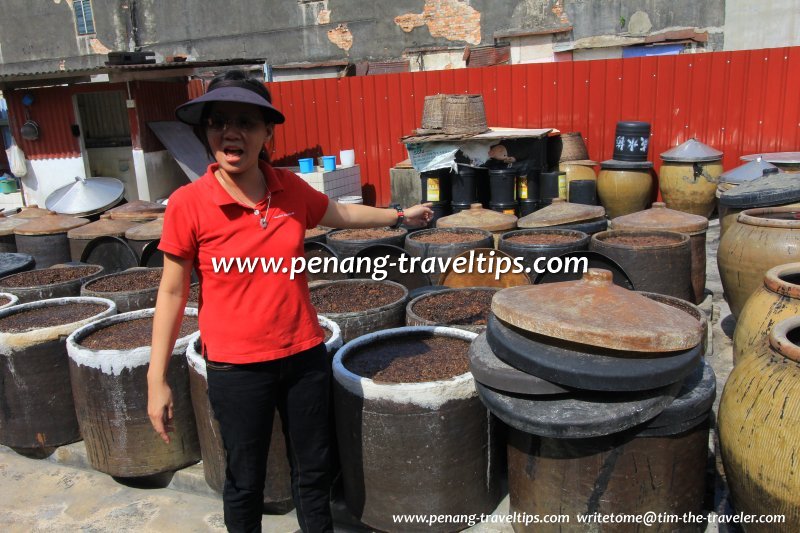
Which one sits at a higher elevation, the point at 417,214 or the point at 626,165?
the point at 417,214

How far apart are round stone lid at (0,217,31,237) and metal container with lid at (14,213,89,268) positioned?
259mm

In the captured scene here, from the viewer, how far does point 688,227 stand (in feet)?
16.3

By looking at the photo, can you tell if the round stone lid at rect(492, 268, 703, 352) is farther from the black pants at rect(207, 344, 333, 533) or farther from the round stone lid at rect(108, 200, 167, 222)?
the round stone lid at rect(108, 200, 167, 222)

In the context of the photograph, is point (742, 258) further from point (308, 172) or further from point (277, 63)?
Answer: point (277, 63)

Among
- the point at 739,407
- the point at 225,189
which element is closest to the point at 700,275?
the point at 739,407

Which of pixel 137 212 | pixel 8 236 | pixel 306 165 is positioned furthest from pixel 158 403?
A: pixel 306 165

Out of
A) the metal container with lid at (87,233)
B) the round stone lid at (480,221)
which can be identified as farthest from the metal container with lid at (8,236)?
the round stone lid at (480,221)

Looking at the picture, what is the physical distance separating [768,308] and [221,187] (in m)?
2.74

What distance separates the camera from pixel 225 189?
2.11 metres

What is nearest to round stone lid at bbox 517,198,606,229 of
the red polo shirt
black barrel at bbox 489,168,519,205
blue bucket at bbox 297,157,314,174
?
black barrel at bbox 489,168,519,205

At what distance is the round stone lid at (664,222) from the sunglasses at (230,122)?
154 inches

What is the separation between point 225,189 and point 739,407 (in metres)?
2.02

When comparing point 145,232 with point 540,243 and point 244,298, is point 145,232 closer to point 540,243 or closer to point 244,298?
point 540,243

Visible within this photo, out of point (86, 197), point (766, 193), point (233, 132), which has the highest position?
point (233, 132)
